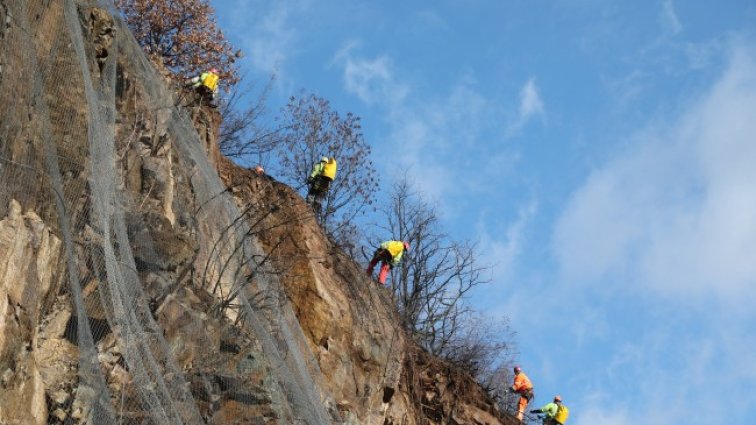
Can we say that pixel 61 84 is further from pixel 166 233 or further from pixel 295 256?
pixel 295 256

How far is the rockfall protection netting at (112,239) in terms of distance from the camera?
9109 millimetres

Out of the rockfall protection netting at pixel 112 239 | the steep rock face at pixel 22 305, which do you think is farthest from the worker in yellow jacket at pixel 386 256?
the steep rock face at pixel 22 305

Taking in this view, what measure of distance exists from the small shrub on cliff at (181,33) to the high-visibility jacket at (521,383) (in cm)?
873

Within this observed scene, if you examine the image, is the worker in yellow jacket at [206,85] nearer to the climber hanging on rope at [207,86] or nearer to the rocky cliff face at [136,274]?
the climber hanging on rope at [207,86]

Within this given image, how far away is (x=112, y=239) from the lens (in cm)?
994

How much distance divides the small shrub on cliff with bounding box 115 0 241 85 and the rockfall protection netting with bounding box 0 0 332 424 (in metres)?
10.4

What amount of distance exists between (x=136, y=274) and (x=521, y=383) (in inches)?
482

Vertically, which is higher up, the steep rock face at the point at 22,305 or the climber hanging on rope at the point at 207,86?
the climber hanging on rope at the point at 207,86

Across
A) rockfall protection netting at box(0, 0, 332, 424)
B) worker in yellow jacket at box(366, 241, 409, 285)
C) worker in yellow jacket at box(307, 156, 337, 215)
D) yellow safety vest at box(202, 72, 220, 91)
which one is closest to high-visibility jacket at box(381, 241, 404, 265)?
worker in yellow jacket at box(366, 241, 409, 285)

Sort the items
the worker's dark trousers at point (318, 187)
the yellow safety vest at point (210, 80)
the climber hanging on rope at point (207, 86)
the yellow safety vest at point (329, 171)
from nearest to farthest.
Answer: the climber hanging on rope at point (207, 86)
the yellow safety vest at point (210, 80)
the yellow safety vest at point (329, 171)
the worker's dark trousers at point (318, 187)

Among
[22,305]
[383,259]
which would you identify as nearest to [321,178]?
[383,259]

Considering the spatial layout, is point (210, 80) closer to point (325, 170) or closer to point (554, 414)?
point (325, 170)

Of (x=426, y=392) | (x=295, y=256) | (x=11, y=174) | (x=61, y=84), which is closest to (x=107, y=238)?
(x=11, y=174)

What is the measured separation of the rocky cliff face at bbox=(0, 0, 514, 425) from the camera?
9.05 meters
